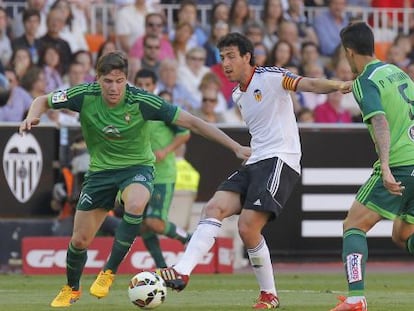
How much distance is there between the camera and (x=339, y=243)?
19.2 metres

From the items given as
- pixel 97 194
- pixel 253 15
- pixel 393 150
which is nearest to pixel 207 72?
pixel 253 15

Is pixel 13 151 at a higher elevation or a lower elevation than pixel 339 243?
higher

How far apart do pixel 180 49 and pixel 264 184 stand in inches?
411

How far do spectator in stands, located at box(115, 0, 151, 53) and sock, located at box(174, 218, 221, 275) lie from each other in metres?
10.4

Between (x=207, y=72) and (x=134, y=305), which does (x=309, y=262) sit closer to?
(x=207, y=72)

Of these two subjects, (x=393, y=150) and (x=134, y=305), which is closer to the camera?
(x=393, y=150)

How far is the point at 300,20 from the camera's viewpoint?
23422 millimetres

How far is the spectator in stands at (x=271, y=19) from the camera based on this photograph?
22562 mm

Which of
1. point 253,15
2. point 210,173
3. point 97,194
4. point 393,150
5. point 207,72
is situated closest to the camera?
point 393,150

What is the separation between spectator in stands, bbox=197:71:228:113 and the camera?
20.1 metres

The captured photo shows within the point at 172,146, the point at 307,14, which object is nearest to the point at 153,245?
the point at 172,146

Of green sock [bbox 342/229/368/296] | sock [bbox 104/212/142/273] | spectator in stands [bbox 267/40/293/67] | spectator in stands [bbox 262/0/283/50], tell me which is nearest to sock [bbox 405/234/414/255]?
green sock [bbox 342/229/368/296]

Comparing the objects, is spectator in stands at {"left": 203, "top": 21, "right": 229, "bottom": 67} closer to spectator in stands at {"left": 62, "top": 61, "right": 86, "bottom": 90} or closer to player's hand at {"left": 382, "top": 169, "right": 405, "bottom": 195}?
spectator in stands at {"left": 62, "top": 61, "right": 86, "bottom": 90}

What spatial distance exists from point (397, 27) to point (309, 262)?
6.54 metres
